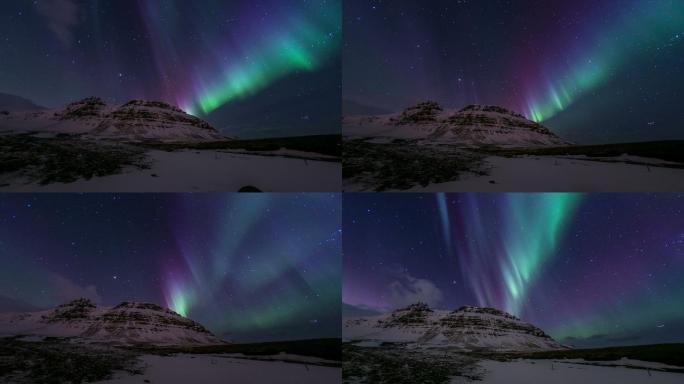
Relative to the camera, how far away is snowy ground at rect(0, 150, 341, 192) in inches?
187

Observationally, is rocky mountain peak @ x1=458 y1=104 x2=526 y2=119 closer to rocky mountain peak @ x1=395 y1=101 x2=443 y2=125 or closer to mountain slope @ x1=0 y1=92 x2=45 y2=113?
rocky mountain peak @ x1=395 y1=101 x2=443 y2=125

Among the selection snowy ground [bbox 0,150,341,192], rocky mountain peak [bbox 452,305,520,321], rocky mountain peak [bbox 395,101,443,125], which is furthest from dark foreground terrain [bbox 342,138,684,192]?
rocky mountain peak [bbox 452,305,520,321]

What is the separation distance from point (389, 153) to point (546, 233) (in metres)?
2.03

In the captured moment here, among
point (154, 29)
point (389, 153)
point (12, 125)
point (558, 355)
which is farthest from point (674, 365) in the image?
point (12, 125)

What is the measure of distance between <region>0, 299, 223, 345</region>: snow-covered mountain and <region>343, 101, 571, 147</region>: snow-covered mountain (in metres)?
2.99

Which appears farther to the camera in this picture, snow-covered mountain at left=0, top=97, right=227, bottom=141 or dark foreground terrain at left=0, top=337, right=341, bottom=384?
snow-covered mountain at left=0, top=97, right=227, bottom=141

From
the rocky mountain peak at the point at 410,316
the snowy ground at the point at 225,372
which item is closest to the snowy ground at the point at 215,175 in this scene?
the rocky mountain peak at the point at 410,316

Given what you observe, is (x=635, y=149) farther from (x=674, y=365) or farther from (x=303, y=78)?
(x=303, y=78)

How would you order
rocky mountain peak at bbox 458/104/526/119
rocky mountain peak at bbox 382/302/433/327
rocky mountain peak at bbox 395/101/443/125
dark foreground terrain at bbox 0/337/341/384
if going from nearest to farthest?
1. dark foreground terrain at bbox 0/337/341/384
2. rocky mountain peak at bbox 458/104/526/119
3. rocky mountain peak at bbox 382/302/433/327
4. rocky mountain peak at bbox 395/101/443/125

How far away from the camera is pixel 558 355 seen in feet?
16.9

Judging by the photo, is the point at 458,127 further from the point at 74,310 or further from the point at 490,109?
the point at 74,310

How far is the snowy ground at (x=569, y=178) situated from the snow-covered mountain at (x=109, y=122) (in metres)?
2.19

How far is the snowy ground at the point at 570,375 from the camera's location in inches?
187

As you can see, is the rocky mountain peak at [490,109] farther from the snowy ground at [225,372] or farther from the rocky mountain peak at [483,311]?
the snowy ground at [225,372]
